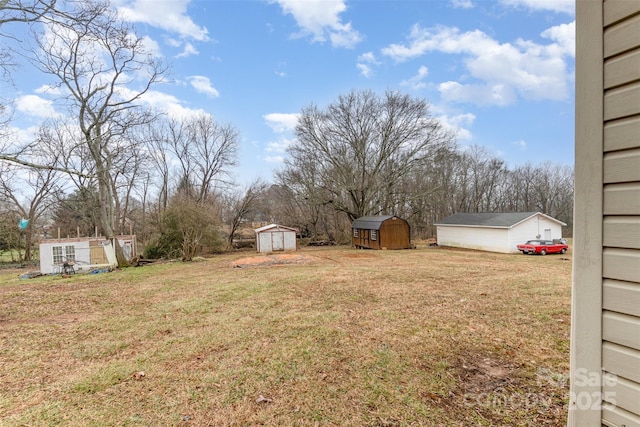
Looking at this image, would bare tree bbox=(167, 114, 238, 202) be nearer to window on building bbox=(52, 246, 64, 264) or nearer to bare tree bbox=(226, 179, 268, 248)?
bare tree bbox=(226, 179, 268, 248)

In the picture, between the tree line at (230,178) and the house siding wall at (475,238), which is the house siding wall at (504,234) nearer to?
the house siding wall at (475,238)

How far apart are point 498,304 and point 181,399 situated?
5612 millimetres

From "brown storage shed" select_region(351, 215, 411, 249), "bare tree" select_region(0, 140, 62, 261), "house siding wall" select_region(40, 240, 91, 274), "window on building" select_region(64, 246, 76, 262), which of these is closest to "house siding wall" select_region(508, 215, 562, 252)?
"brown storage shed" select_region(351, 215, 411, 249)

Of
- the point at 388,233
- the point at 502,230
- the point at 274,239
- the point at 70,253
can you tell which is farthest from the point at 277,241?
the point at 502,230

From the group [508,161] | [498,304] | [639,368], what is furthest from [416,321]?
[508,161]

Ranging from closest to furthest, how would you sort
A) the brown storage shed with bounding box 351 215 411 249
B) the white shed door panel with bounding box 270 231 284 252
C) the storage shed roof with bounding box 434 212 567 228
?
the storage shed roof with bounding box 434 212 567 228 < the brown storage shed with bounding box 351 215 411 249 < the white shed door panel with bounding box 270 231 284 252

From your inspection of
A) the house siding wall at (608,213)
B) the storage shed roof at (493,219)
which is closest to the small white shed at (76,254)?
the house siding wall at (608,213)

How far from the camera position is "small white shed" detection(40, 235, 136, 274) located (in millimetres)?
12133

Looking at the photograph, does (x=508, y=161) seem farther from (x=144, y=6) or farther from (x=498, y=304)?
(x=144, y=6)

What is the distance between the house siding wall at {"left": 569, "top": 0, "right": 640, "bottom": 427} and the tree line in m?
14.0

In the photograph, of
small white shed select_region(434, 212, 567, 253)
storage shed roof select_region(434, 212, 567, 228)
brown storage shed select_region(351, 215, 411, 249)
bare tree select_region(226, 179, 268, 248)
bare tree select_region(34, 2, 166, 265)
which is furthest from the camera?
bare tree select_region(226, 179, 268, 248)

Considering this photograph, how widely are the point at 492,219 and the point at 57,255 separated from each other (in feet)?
76.2

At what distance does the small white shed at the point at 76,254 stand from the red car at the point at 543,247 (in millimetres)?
21167

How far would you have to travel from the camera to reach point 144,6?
798 centimetres
